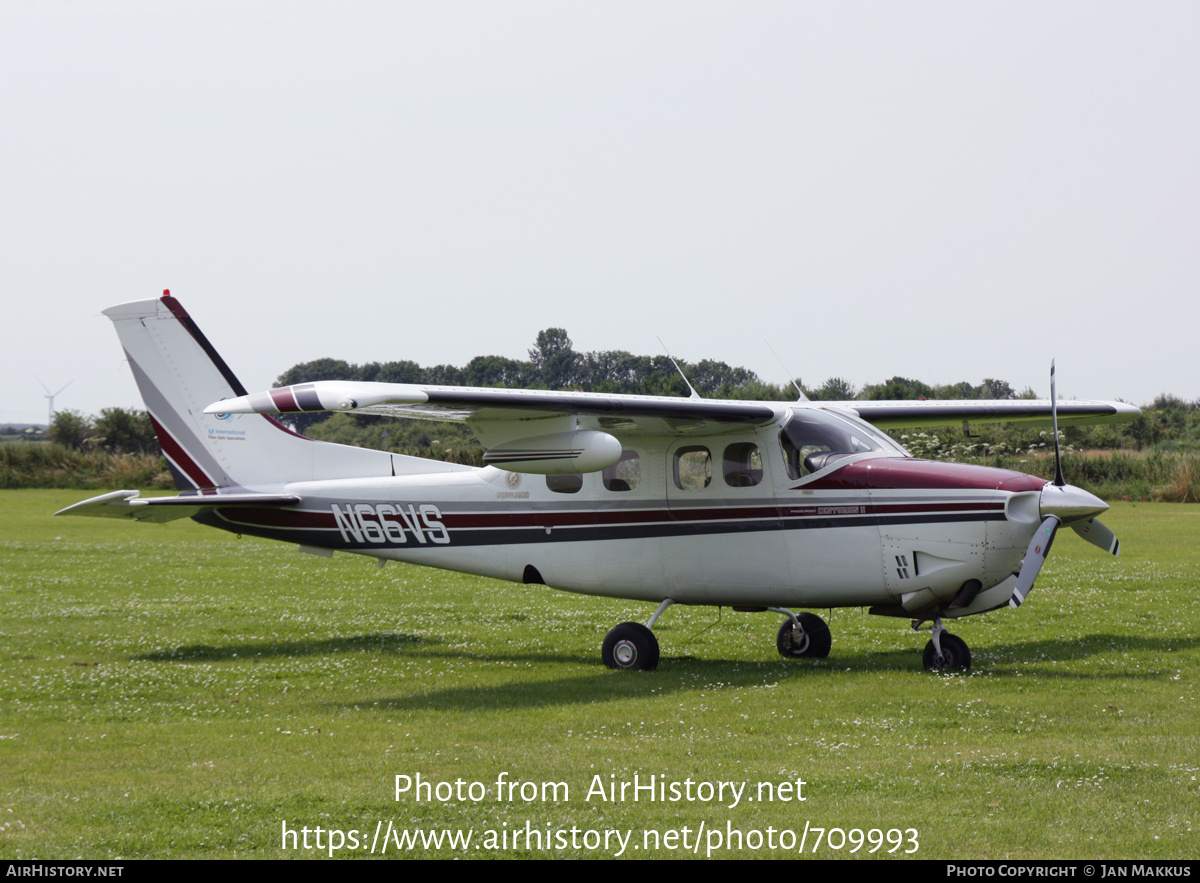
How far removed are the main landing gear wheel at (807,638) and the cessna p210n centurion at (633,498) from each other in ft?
0.07

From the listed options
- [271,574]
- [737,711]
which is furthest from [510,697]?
[271,574]

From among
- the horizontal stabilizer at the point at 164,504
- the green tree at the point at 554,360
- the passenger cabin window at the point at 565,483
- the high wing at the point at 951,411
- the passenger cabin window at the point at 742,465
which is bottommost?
the horizontal stabilizer at the point at 164,504

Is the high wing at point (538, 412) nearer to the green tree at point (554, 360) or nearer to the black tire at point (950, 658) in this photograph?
the black tire at point (950, 658)

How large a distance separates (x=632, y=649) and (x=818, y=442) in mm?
2941

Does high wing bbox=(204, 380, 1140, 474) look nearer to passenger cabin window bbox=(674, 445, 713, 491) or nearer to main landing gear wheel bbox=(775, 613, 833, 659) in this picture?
passenger cabin window bbox=(674, 445, 713, 491)

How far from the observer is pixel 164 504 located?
13000 mm

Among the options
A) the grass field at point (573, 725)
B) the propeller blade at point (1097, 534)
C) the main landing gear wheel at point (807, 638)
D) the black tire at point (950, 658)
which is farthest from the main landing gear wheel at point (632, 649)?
the propeller blade at point (1097, 534)

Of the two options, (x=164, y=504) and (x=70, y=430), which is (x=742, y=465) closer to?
(x=164, y=504)

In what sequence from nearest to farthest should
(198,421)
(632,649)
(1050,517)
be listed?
(1050,517)
(632,649)
(198,421)

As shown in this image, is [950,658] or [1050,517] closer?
[1050,517]

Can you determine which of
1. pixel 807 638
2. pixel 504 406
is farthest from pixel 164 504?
pixel 807 638

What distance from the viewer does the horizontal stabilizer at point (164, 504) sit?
502 inches

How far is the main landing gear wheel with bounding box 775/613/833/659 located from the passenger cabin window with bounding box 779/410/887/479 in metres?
2.07

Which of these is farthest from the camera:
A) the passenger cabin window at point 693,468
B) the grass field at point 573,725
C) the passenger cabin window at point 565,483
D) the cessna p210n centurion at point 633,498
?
the passenger cabin window at point 565,483
